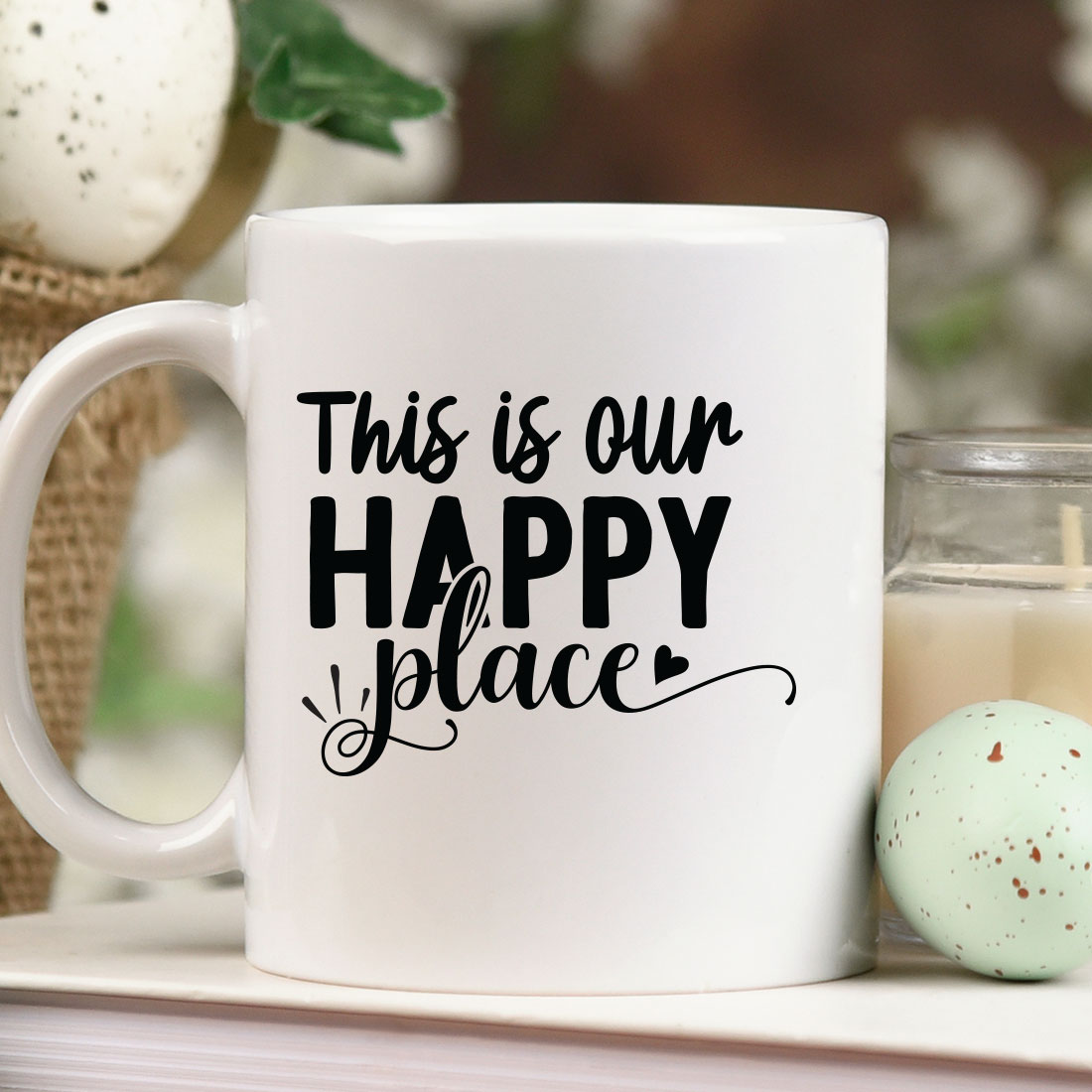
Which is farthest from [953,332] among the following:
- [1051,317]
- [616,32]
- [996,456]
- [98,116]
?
[98,116]

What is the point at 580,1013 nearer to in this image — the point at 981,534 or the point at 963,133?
the point at 981,534

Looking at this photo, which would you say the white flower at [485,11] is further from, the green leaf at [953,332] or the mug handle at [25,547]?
the mug handle at [25,547]

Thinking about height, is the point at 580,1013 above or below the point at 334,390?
below

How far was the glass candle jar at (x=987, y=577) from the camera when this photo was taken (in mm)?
497

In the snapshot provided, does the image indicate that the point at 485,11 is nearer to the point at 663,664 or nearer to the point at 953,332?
the point at 953,332

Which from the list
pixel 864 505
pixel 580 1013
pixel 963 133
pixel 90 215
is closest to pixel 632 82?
pixel 963 133

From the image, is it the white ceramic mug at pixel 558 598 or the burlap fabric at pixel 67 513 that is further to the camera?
the burlap fabric at pixel 67 513

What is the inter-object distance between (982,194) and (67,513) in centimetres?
48

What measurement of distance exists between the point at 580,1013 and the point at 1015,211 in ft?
1.89

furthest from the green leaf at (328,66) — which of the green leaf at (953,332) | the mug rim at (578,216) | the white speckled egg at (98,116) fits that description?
the green leaf at (953,332)

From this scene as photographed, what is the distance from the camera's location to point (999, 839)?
0.43 metres

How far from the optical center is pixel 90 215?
60cm

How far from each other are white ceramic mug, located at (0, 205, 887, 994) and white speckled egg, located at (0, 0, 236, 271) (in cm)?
16

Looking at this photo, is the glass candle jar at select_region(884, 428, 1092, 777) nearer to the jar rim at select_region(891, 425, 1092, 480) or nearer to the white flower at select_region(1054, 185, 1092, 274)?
the jar rim at select_region(891, 425, 1092, 480)
